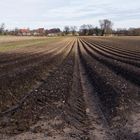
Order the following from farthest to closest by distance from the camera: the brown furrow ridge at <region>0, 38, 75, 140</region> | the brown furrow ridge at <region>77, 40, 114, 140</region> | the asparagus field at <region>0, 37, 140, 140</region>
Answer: the brown furrow ridge at <region>0, 38, 75, 140</region> → the asparagus field at <region>0, 37, 140, 140</region> → the brown furrow ridge at <region>77, 40, 114, 140</region>

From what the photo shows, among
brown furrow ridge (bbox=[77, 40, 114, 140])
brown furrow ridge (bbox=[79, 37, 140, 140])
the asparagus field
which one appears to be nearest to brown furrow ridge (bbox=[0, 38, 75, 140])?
the asparagus field

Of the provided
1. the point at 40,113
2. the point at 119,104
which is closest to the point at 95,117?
the point at 40,113

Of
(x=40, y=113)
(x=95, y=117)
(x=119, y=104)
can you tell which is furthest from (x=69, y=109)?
(x=119, y=104)

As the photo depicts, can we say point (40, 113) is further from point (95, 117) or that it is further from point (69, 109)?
point (95, 117)

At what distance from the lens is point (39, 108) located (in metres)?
10.1

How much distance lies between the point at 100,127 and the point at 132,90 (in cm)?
476

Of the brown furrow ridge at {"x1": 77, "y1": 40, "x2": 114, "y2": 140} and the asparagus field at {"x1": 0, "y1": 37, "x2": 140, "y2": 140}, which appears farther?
the asparagus field at {"x1": 0, "y1": 37, "x2": 140, "y2": 140}

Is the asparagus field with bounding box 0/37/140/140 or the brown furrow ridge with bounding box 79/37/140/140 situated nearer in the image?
the asparagus field with bounding box 0/37/140/140

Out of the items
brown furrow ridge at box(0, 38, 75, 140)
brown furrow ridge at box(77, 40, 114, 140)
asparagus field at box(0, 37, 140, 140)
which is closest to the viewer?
brown furrow ridge at box(77, 40, 114, 140)

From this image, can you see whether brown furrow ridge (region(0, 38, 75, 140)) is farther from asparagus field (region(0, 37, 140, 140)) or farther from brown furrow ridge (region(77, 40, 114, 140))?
brown furrow ridge (region(77, 40, 114, 140))

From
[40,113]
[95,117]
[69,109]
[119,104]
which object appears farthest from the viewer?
[119,104]

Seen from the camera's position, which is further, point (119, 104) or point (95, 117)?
point (119, 104)

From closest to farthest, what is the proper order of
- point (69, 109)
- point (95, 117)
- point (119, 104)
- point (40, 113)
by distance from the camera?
point (95, 117) < point (40, 113) < point (69, 109) < point (119, 104)

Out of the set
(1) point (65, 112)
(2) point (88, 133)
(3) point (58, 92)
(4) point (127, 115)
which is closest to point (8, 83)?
(3) point (58, 92)
